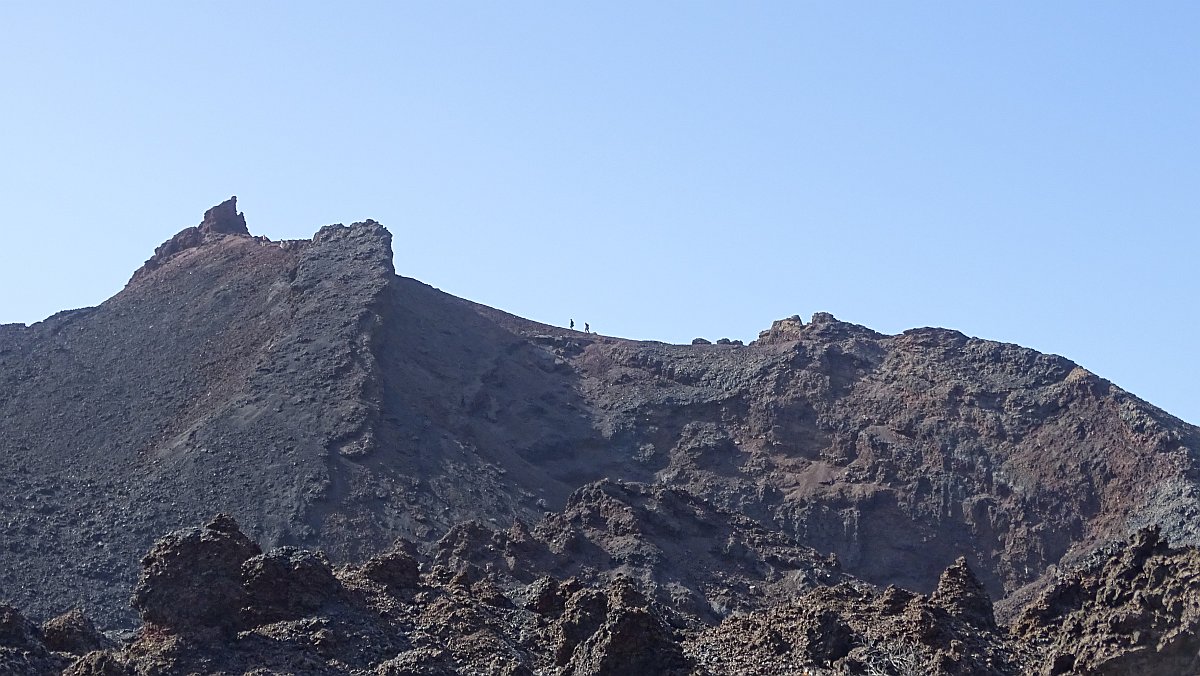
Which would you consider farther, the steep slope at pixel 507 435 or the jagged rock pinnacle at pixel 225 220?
the jagged rock pinnacle at pixel 225 220

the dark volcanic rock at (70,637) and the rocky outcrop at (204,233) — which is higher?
the rocky outcrop at (204,233)

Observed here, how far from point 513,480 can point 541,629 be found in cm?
4226

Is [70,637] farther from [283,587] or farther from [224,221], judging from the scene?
[224,221]

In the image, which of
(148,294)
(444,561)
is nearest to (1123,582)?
(444,561)

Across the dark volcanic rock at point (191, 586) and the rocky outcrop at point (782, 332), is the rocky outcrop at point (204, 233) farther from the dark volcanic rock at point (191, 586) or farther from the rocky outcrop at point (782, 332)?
the dark volcanic rock at point (191, 586)

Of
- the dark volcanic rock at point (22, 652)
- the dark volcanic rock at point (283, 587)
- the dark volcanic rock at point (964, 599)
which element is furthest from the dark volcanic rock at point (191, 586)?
the dark volcanic rock at point (964, 599)

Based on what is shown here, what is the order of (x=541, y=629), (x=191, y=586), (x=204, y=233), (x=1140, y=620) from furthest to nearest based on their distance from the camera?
1. (x=204, y=233)
2. (x=541, y=629)
3. (x=191, y=586)
4. (x=1140, y=620)

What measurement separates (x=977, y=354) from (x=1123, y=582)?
62917mm

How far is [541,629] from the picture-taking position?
116 feet

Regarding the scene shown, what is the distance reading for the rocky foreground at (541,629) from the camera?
95.7 feet

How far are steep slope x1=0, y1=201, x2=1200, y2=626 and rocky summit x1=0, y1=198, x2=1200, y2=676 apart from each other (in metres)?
0.17

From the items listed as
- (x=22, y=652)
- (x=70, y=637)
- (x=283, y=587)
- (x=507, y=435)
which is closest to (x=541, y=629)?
(x=283, y=587)

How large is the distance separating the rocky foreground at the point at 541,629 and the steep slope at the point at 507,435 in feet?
80.6

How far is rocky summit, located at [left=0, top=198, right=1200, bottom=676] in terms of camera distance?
3244 centimetres
